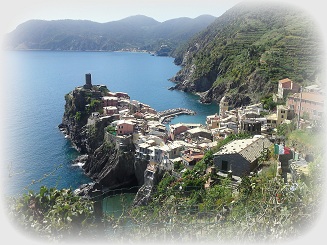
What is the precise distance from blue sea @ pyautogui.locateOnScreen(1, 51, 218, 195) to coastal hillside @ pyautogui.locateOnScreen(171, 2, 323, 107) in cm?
349

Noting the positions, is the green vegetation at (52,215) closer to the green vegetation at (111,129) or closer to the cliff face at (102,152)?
the cliff face at (102,152)

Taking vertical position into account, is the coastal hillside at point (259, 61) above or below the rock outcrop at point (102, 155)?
above

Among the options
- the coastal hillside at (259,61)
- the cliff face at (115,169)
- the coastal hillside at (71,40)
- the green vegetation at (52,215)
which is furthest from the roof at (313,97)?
the coastal hillside at (71,40)

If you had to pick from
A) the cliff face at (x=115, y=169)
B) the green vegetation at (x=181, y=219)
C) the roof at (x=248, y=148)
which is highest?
the green vegetation at (x=181, y=219)

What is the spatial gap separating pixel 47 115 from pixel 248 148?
29.1 metres

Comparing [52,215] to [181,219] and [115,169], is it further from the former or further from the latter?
[115,169]

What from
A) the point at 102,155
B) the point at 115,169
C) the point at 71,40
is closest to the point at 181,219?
the point at 115,169

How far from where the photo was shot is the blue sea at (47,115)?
2269cm

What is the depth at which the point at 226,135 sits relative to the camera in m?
21.9

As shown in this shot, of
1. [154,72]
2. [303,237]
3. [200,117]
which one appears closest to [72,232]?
[303,237]

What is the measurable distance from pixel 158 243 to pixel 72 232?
160cm

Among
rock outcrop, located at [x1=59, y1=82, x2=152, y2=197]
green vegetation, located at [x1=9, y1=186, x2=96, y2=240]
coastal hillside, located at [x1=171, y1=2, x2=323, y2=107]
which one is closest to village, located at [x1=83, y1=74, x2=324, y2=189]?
rock outcrop, located at [x1=59, y1=82, x2=152, y2=197]

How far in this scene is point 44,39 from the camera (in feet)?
518

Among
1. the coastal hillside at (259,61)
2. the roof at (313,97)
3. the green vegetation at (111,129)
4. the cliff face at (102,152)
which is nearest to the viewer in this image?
the roof at (313,97)
